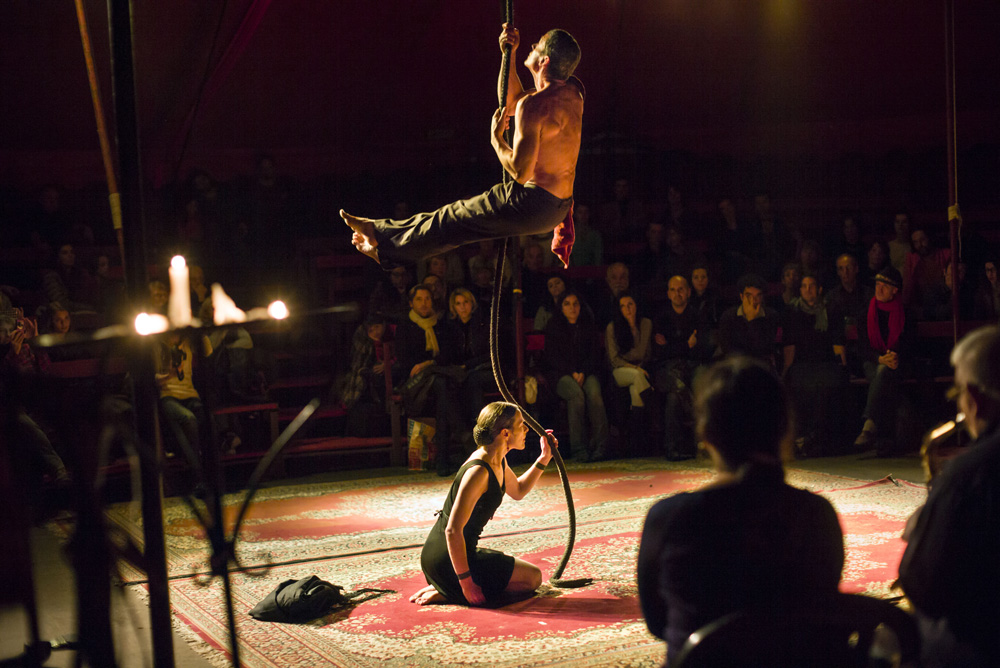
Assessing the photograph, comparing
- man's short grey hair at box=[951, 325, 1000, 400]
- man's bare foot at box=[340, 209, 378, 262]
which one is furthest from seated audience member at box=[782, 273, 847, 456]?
man's short grey hair at box=[951, 325, 1000, 400]

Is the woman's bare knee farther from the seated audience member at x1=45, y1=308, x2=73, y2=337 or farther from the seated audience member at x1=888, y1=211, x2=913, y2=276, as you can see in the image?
the seated audience member at x1=888, y1=211, x2=913, y2=276

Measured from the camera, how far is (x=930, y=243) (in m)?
7.61

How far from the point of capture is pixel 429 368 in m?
6.56

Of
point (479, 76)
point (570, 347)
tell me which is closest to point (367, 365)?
point (570, 347)

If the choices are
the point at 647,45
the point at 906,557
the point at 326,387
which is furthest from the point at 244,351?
the point at 906,557

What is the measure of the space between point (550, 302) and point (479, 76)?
3.14 m

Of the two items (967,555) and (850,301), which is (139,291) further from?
(850,301)

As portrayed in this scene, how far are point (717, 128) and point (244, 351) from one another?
6.15 m

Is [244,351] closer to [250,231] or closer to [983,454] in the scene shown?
[250,231]

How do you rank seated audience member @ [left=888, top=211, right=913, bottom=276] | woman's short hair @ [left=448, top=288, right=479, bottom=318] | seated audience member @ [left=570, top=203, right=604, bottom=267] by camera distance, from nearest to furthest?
1. woman's short hair @ [left=448, top=288, right=479, bottom=318]
2. seated audience member @ [left=888, top=211, right=913, bottom=276]
3. seated audience member @ [left=570, top=203, right=604, bottom=267]

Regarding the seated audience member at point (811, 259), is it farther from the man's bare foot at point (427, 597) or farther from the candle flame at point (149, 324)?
the candle flame at point (149, 324)

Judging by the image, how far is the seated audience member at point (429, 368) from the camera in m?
6.47

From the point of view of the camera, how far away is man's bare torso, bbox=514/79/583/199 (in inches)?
122

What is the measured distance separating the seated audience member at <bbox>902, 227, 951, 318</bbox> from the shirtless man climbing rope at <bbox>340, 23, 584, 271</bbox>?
523 centimetres
